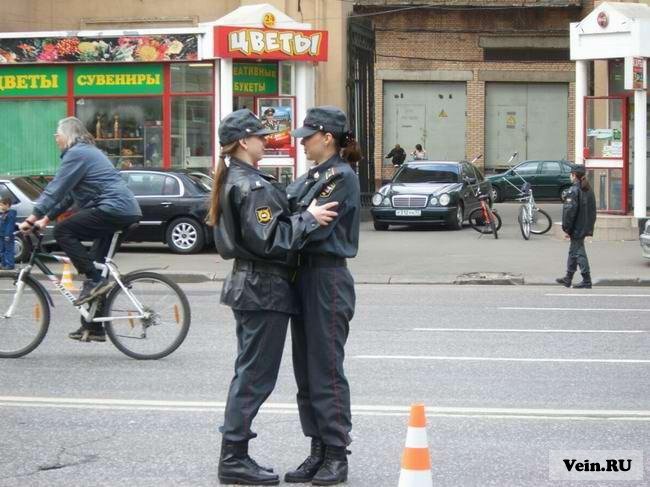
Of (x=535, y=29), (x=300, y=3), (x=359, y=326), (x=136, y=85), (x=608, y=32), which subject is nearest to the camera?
(x=359, y=326)

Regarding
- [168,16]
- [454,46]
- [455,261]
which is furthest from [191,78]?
[454,46]

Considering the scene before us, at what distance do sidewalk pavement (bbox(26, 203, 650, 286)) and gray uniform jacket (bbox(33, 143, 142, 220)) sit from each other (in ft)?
26.7

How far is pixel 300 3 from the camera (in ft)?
107

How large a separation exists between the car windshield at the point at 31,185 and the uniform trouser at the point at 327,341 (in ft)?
46.8

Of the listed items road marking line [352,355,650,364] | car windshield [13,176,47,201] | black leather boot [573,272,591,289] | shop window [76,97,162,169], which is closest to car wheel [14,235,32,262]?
car windshield [13,176,47,201]

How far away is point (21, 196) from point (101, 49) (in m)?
5.87

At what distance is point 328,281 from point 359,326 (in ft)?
20.3

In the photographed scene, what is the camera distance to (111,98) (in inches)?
984

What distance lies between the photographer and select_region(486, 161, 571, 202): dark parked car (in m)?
37.8

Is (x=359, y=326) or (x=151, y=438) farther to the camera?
(x=359, y=326)

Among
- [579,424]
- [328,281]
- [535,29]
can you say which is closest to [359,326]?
[579,424]

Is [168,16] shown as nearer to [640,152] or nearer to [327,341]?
[640,152]

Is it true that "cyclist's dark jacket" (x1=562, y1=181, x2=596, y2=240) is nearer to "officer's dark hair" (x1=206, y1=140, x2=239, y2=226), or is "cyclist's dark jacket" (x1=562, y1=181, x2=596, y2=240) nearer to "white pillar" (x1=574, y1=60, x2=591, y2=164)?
"white pillar" (x1=574, y1=60, x2=591, y2=164)

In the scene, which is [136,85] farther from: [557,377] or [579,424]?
[579,424]
